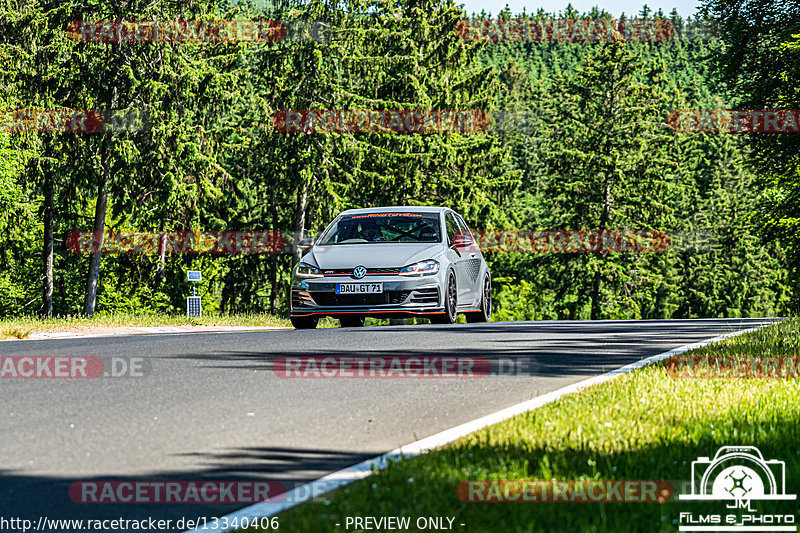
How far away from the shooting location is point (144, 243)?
45.8m

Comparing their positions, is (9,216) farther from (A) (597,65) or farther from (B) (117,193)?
(A) (597,65)

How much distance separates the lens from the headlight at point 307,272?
50.7 ft

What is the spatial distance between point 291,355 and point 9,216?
33287 millimetres

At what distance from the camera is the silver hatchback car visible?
15281 mm

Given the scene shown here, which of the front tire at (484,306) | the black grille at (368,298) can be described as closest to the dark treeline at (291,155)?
the front tire at (484,306)

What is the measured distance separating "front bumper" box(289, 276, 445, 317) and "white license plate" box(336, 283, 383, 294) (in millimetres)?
46

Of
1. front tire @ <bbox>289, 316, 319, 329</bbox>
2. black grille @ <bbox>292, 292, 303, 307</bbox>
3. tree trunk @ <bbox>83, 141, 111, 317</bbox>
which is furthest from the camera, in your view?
tree trunk @ <bbox>83, 141, 111, 317</bbox>

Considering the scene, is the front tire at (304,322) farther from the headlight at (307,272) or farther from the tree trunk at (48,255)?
the tree trunk at (48,255)

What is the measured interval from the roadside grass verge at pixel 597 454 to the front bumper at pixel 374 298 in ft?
20.5

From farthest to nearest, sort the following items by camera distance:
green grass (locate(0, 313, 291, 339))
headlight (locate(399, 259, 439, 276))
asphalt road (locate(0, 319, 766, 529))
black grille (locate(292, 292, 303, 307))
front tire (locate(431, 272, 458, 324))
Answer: green grass (locate(0, 313, 291, 339)), front tire (locate(431, 272, 458, 324)), black grille (locate(292, 292, 303, 307)), headlight (locate(399, 259, 439, 276)), asphalt road (locate(0, 319, 766, 529))

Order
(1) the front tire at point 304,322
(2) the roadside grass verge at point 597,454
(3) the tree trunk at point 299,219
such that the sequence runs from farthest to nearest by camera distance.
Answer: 1. (3) the tree trunk at point 299,219
2. (1) the front tire at point 304,322
3. (2) the roadside grass verge at point 597,454

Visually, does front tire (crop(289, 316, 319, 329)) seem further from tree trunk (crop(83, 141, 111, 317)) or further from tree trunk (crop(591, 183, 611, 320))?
tree trunk (crop(591, 183, 611, 320))

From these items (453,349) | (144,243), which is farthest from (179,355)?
(144,243)

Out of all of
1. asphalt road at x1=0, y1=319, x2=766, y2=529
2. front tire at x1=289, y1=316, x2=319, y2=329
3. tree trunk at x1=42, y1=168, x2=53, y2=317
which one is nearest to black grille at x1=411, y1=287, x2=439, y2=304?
front tire at x1=289, y1=316, x2=319, y2=329
